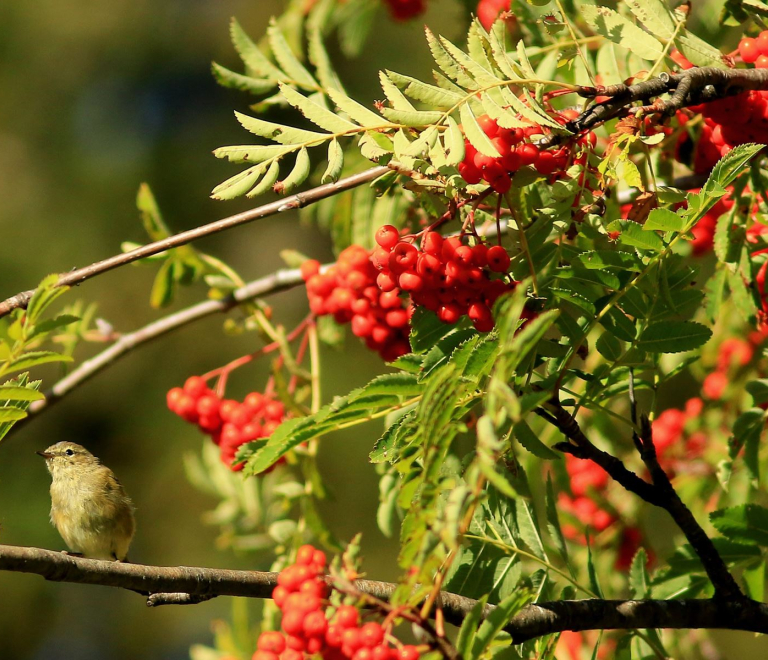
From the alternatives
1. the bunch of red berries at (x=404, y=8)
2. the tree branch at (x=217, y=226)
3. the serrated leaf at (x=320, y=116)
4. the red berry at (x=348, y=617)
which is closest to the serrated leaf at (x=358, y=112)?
the serrated leaf at (x=320, y=116)

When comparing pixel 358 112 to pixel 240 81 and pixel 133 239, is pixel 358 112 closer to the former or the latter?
pixel 240 81

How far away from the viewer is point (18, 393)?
174cm

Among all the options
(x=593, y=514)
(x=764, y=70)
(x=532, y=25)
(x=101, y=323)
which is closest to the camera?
(x=764, y=70)

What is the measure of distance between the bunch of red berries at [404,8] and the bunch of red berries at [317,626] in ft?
9.23

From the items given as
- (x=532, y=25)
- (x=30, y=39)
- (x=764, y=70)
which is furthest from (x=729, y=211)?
(x=30, y=39)

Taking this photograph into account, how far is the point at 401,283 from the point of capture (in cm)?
172

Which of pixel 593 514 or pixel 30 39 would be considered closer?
pixel 593 514

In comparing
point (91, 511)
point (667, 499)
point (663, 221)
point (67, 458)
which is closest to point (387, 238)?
point (663, 221)

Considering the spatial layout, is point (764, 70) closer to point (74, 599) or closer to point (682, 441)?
point (682, 441)

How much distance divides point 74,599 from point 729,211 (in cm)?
964

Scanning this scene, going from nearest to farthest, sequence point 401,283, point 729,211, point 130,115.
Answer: point 401,283 → point 729,211 → point 130,115

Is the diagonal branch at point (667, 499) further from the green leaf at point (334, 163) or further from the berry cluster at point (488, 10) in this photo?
the berry cluster at point (488, 10)

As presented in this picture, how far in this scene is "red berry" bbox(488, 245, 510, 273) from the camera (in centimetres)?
170

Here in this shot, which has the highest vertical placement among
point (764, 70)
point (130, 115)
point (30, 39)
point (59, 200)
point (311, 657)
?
point (30, 39)
